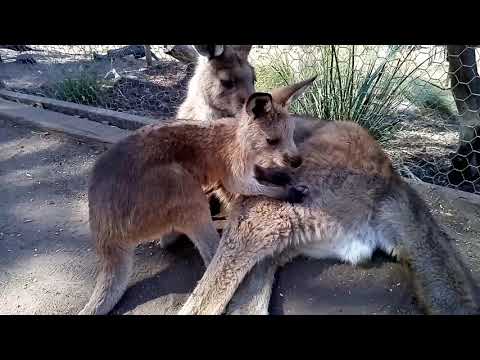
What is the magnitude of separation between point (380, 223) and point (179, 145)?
1.18 metres

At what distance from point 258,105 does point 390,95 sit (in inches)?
88.0

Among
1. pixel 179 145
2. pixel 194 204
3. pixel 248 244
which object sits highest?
pixel 179 145

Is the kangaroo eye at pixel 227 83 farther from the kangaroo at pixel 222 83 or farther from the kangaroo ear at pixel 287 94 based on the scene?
the kangaroo ear at pixel 287 94

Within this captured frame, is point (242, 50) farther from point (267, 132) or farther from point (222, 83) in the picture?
point (267, 132)

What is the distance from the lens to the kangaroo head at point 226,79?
354 centimetres

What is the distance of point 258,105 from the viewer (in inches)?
108

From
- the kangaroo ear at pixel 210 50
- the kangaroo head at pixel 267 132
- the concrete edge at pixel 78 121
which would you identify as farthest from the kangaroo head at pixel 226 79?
the concrete edge at pixel 78 121

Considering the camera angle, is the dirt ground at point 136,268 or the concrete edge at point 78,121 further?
the concrete edge at point 78,121

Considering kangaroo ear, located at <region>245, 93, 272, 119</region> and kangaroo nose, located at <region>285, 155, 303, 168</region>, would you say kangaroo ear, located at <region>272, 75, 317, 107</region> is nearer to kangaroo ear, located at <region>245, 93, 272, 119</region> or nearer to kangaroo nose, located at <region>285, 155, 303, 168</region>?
kangaroo ear, located at <region>245, 93, 272, 119</region>

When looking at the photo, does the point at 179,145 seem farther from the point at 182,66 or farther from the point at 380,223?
the point at 182,66

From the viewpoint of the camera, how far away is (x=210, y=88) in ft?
11.9

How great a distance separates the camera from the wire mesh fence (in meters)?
4.07
